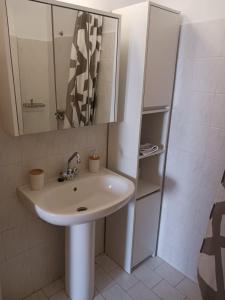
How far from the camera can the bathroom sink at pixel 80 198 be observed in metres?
1.27

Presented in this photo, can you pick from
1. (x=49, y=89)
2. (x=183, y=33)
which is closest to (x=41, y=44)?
(x=49, y=89)

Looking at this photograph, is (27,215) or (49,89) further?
(27,215)

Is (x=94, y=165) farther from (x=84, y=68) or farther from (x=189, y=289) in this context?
(x=189, y=289)

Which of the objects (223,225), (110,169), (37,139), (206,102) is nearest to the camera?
(223,225)

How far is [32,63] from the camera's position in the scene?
1275 millimetres

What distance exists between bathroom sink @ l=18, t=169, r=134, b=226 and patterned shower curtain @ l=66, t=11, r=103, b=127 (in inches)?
16.1

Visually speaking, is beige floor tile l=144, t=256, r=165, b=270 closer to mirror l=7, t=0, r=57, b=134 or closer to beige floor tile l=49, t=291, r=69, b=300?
beige floor tile l=49, t=291, r=69, b=300

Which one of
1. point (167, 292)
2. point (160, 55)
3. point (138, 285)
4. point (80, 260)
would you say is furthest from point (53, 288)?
point (160, 55)

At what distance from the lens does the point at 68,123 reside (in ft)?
4.97

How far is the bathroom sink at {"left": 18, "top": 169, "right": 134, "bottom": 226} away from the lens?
49.9 inches

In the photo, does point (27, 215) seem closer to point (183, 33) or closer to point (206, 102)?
point (206, 102)

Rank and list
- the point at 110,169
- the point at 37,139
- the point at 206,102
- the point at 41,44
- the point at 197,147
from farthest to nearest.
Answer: the point at 110,169 < the point at 197,147 < the point at 206,102 < the point at 37,139 < the point at 41,44

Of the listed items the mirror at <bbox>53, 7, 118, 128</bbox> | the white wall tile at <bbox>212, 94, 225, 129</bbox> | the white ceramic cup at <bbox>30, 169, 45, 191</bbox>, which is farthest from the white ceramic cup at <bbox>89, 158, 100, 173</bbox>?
the white wall tile at <bbox>212, 94, 225, 129</bbox>

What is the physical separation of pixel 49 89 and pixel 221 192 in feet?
3.39
